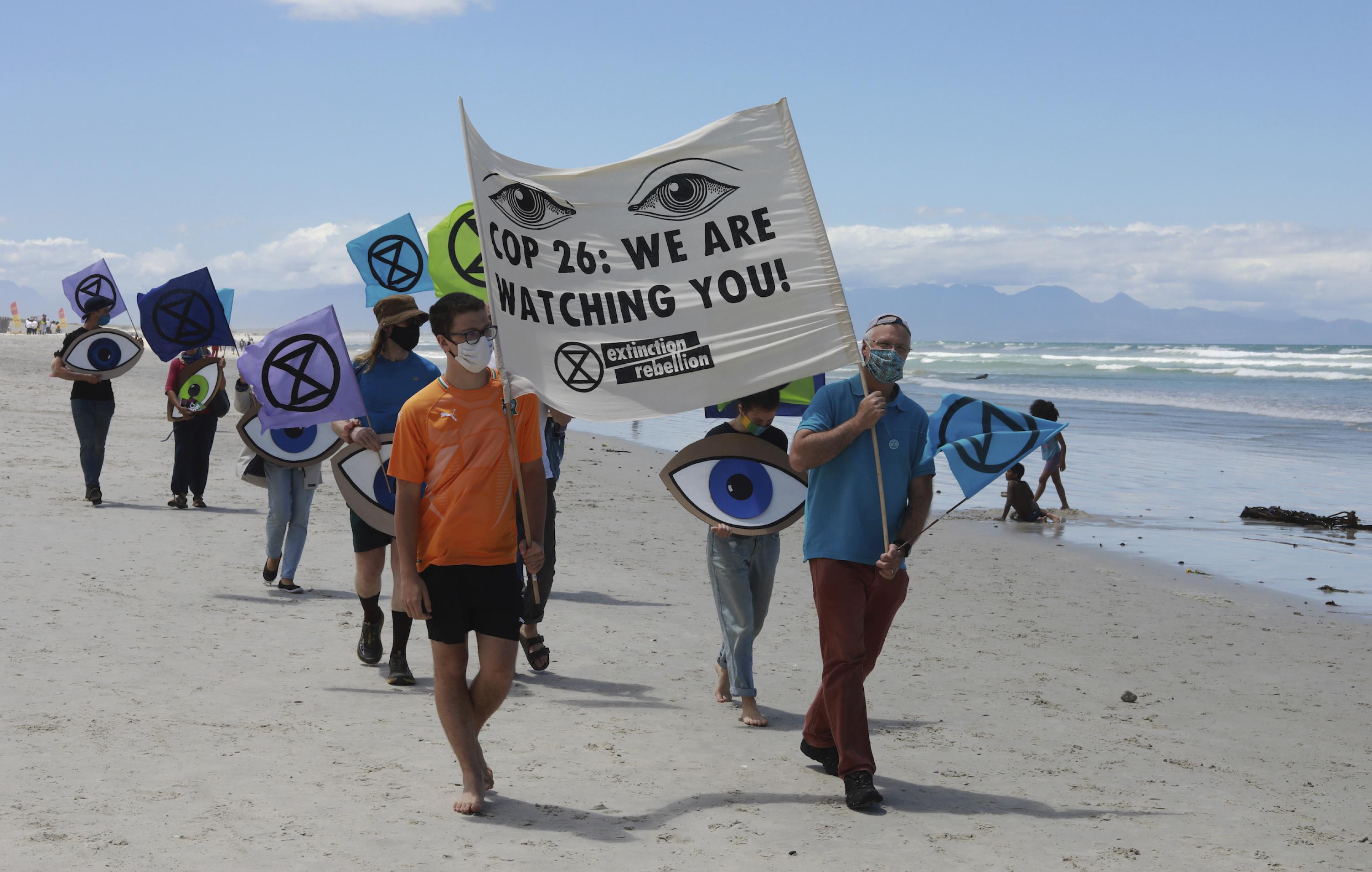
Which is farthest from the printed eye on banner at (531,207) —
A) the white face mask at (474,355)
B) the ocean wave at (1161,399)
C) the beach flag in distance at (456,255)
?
the ocean wave at (1161,399)

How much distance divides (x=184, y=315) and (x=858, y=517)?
22.8 ft

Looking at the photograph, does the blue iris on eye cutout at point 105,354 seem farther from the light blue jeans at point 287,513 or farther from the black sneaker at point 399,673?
the black sneaker at point 399,673

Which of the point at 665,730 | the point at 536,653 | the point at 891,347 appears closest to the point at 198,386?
the point at 536,653

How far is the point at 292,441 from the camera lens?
26.4 feet

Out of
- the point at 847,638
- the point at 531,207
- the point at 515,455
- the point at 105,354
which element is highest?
the point at 531,207

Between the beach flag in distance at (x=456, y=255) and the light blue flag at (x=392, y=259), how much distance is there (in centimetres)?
43

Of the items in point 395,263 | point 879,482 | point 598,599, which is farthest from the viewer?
point 598,599

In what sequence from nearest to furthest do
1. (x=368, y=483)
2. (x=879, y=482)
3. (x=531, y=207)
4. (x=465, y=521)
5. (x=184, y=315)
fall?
(x=465, y=521), (x=879, y=482), (x=531, y=207), (x=368, y=483), (x=184, y=315)

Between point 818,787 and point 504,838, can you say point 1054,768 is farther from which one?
point 504,838

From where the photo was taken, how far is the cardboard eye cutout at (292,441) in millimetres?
7930

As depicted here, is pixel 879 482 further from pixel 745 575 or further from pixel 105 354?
pixel 105 354

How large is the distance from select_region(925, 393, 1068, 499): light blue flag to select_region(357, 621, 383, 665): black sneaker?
136 inches

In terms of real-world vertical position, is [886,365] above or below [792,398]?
above

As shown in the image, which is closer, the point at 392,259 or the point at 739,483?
the point at 739,483
